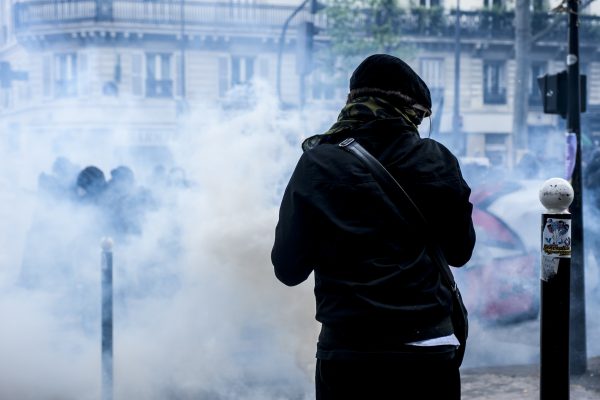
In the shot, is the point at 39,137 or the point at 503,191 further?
the point at 39,137

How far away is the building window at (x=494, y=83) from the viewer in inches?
1398

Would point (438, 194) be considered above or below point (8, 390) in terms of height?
above

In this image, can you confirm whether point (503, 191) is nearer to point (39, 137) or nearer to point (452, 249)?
point (452, 249)

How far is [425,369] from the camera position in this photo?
2451mm

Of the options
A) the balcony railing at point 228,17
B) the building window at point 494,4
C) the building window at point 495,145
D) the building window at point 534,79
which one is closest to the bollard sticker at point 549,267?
the balcony railing at point 228,17

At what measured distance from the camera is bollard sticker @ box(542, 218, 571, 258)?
3.53 meters

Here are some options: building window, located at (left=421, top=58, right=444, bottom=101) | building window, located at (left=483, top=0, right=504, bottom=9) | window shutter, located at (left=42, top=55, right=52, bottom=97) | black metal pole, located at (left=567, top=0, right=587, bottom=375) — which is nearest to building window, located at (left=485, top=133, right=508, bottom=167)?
building window, located at (left=421, top=58, right=444, bottom=101)

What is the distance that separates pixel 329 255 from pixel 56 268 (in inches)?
216

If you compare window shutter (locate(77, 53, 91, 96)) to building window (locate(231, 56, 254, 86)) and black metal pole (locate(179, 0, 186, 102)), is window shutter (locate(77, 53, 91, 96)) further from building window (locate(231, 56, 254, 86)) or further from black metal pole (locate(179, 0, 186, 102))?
building window (locate(231, 56, 254, 86))

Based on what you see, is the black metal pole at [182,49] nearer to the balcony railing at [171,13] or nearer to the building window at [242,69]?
the balcony railing at [171,13]

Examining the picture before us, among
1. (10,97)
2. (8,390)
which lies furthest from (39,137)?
(8,390)

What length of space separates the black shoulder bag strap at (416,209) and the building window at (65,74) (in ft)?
64.1

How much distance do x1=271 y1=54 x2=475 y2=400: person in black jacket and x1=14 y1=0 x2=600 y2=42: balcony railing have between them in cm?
1372

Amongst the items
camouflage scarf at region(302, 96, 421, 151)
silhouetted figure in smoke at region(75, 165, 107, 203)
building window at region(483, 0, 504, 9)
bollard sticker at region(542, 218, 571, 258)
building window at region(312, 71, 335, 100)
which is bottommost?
silhouetted figure in smoke at region(75, 165, 107, 203)
